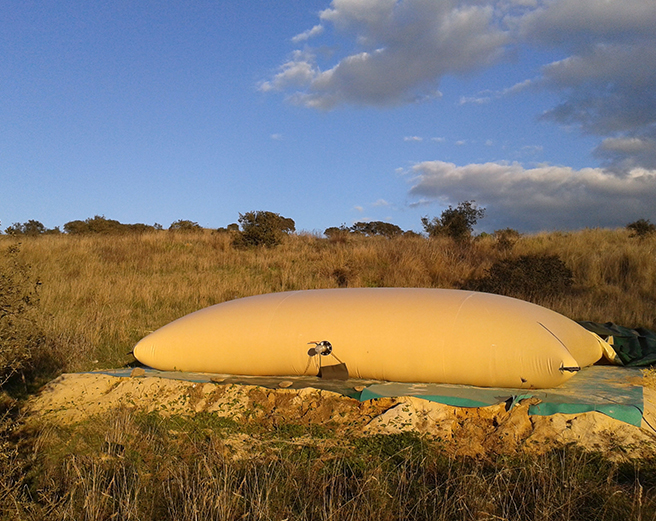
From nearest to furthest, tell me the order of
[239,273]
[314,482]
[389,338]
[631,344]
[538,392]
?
[314,482] < [538,392] < [389,338] < [631,344] < [239,273]

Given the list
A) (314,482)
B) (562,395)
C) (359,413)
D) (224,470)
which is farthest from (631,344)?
(224,470)

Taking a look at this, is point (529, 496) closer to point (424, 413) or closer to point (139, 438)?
point (424, 413)

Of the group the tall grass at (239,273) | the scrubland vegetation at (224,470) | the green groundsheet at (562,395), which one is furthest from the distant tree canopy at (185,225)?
the green groundsheet at (562,395)

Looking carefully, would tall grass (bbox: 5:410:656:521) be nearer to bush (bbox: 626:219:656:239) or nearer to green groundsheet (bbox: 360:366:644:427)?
green groundsheet (bbox: 360:366:644:427)

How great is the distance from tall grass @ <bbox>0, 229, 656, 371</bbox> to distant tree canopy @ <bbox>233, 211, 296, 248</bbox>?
40 cm

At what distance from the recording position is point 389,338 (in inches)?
162

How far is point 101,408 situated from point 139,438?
2.38ft

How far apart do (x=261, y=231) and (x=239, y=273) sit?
9.02 feet

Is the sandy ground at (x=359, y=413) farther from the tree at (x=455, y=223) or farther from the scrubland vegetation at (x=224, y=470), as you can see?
the tree at (x=455, y=223)

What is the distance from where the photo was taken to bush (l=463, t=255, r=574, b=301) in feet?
28.2

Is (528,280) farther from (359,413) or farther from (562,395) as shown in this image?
(359,413)

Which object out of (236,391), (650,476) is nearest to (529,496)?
(650,476)

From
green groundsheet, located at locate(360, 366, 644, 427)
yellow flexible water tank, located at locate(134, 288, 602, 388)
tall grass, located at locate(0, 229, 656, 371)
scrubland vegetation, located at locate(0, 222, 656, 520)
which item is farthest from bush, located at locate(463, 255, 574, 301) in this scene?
green groundsheet, located at locate(360, 366, 644, 427)

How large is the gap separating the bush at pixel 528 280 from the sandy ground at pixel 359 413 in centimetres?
495
